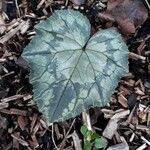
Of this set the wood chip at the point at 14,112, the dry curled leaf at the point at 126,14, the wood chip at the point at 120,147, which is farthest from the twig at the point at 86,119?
the dry curled leaf at the point at 126,14

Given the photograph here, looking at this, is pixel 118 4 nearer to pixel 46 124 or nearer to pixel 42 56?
pixel 42 56

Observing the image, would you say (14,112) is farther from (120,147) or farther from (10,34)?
(120,147)

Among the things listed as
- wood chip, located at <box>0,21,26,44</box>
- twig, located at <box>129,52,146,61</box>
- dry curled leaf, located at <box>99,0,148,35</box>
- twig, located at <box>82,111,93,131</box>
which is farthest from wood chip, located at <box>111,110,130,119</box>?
wood chip, located at <box>0,21,26,44</box>

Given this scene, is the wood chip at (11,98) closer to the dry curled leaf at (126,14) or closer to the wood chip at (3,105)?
the wood chip at (3,105)

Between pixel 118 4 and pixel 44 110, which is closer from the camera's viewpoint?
pixel 44 110

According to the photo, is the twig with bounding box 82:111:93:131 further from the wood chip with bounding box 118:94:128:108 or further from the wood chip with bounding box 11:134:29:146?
the wood chip with bounding box 11:134:29:146

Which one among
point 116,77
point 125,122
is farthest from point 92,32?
point 125,122

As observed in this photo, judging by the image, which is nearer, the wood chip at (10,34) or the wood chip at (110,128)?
the wood chip at (110,128)

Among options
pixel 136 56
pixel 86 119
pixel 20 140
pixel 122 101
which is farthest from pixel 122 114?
pixel 20 140
